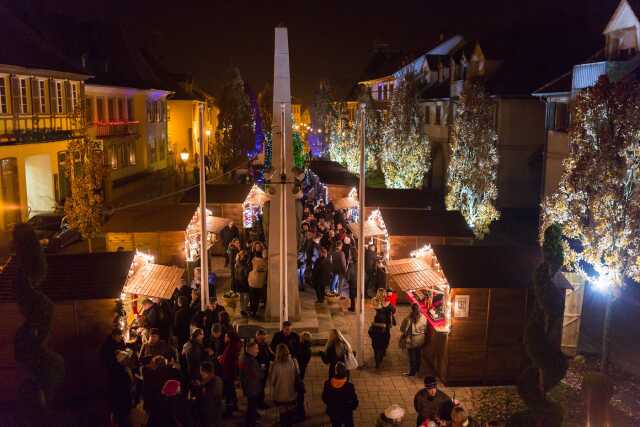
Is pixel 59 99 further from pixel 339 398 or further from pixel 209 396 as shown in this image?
pixel 339 398

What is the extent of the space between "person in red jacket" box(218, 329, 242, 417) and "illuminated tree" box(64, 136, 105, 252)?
1047cm

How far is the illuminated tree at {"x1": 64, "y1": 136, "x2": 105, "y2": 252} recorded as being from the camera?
1925 centimetres

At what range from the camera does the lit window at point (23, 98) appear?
89.1 feet

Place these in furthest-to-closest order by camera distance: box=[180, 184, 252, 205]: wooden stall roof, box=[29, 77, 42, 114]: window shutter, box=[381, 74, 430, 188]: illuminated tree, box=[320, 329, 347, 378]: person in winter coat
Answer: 1. box=[381, 74, 430, 188]: illuminated tree
2. box=[29, 77, 42, 114]: window shutter
3. box=[180, 184, 252, 205]: wooden stall roof
4. box=[320, 329, 347, 378]: person in winter coat

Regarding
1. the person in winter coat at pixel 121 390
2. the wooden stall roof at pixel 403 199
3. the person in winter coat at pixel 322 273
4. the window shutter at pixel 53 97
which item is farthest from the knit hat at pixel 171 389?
the window shutter at pixel 53 97

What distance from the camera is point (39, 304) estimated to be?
8.66 meters

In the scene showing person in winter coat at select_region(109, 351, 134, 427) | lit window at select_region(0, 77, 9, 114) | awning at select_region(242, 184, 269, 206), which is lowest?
person in winter coat at select_region(109, 351, 134, 427)

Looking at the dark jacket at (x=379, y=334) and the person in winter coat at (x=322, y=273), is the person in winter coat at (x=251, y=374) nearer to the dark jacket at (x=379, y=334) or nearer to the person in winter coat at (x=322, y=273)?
the dark jacket at (x=379, y=334)

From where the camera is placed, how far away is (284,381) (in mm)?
9703

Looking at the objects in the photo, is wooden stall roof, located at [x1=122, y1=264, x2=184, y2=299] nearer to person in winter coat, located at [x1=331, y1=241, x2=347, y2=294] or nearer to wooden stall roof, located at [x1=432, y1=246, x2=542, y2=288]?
person in winter coat, located at [x1=331, y1=241, x2=347, y2=294]

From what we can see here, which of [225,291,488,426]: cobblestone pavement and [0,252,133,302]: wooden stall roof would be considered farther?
[0,252,133,302]: wooden stall roof

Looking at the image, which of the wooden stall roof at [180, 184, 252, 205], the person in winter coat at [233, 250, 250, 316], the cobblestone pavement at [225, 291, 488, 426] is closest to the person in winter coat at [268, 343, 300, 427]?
the cobblestone pavement at [225, 291, 488, 426]

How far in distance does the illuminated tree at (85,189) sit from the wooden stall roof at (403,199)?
9.92 meters

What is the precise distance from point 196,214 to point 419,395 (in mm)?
13319
